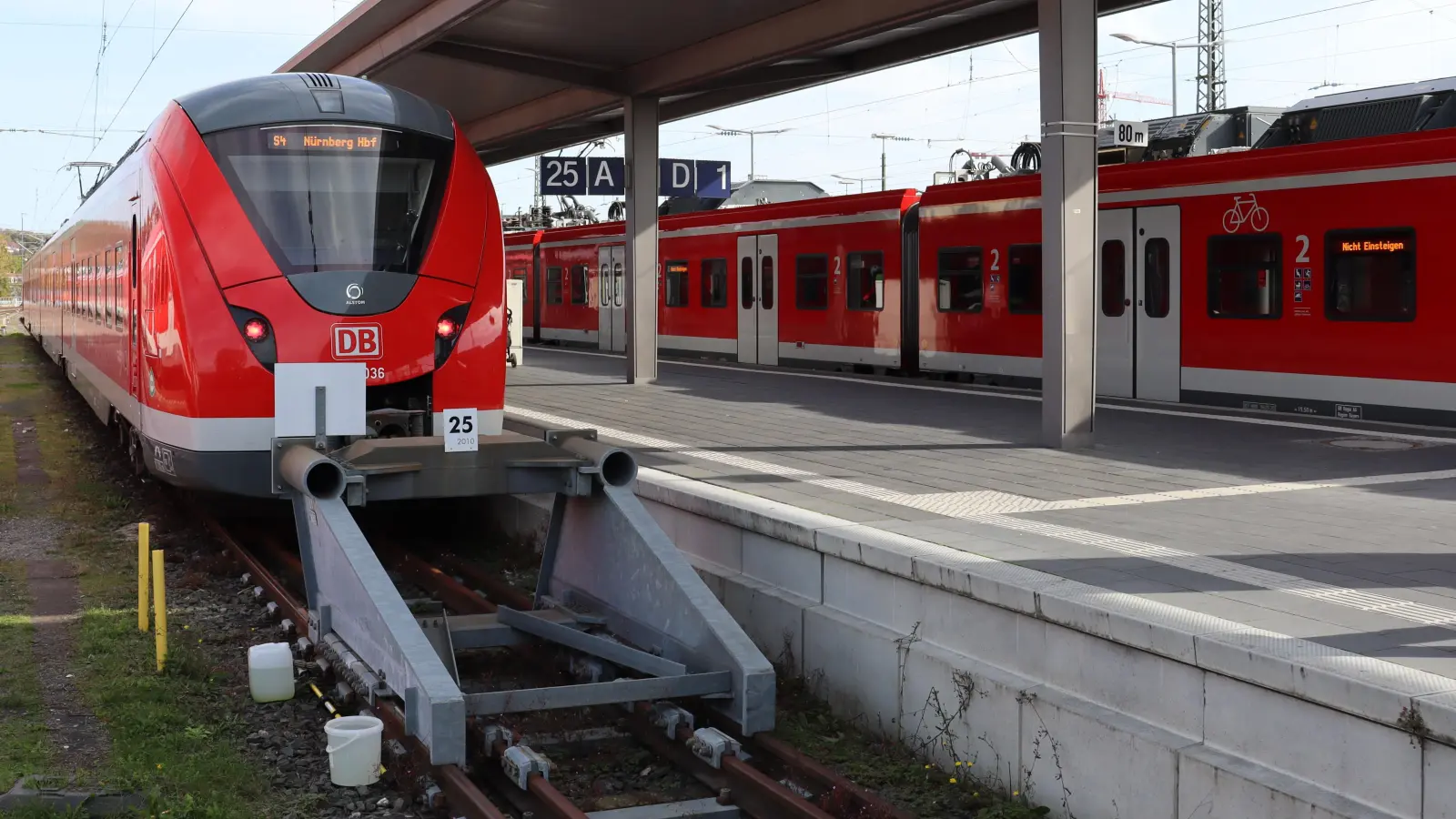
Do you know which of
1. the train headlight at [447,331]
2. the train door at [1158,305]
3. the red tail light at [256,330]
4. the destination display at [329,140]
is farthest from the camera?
the train door at [1158,305]

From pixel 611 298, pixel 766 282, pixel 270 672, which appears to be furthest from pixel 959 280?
pixel 270 672

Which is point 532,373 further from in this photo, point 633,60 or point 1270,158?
point 1270,158

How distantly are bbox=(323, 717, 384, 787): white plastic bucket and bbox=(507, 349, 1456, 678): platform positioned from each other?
9.70ft

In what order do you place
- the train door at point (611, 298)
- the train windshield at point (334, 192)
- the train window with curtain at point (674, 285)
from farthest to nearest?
the train door at point (611, 298), the train window with curtain at point (674, 285), the train windshield at point (334, 192)

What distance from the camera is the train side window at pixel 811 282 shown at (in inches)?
886

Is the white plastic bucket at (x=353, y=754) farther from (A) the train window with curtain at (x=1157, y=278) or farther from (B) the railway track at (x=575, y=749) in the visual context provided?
(A) the train window with curtain at (x=1157, y=278)

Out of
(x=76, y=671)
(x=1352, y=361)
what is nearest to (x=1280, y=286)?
(x=1352, y=361)

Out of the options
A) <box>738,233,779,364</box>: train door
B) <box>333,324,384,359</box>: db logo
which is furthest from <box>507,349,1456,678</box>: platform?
<box>738,233,779,364</box>: train door

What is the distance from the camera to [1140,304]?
1633 centimetres

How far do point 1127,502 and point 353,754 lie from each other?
5.09 meters

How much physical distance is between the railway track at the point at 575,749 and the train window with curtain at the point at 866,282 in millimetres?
13891

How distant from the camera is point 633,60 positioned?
19.0 meters

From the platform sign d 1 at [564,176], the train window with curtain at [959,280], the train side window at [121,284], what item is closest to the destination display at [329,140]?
the train side window at [121,284]

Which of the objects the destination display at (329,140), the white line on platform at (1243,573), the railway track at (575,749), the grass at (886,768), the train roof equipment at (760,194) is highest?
the train roof equipment at (760,194)
